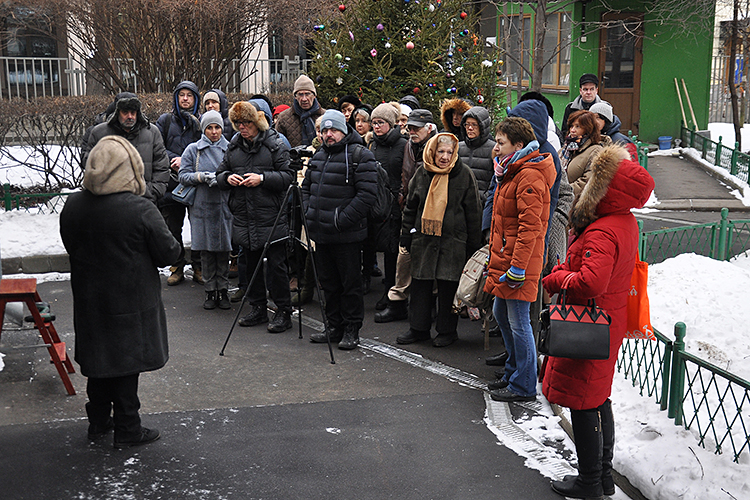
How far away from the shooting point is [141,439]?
16.6 feet

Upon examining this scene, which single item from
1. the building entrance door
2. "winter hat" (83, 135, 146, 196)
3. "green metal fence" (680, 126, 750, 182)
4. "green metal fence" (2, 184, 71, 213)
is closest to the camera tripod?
"winter hat" (83, 135, 146, 196)

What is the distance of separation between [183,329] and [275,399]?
81.4 inches

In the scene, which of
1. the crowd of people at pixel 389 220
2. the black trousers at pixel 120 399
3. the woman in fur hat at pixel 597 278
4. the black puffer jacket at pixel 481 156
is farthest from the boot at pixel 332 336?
the woman in fur hat at pixel 597 278

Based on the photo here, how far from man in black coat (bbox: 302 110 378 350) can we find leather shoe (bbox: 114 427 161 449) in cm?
215

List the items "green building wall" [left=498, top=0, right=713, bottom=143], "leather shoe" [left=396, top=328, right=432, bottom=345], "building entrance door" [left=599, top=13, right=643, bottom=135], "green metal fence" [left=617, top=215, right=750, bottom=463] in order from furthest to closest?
"building entrance door" [left=599, top=13, right=643, bottom=135], "green building wall" [left=498, top=0, right=713, bottom=143], "leather shoe" [left=396, top=328, right=432, bottom=345], "green metal fence" [left=617, top=215, right=750, bottom=463]

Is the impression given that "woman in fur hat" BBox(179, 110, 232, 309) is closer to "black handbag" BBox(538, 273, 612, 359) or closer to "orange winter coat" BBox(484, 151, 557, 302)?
"orange winter coat" BBox(484, 151, 557, 302)

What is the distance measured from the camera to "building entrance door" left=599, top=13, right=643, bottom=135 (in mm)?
18500

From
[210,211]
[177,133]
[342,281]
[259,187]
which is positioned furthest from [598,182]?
[177,133]

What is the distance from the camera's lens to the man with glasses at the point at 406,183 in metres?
7.51

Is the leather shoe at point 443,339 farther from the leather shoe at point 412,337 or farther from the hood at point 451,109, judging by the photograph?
the hood at point 451,109

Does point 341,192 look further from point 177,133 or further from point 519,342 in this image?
point 177,133

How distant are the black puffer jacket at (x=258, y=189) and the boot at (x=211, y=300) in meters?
1.09

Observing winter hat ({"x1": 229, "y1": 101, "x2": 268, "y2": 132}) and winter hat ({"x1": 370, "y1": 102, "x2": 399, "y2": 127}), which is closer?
winter hat ({"x1": 229, "y1": 101, "x2": 268, "y2": 132})

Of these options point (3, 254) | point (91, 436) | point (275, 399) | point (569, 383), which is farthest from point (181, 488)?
point (3, 254)
